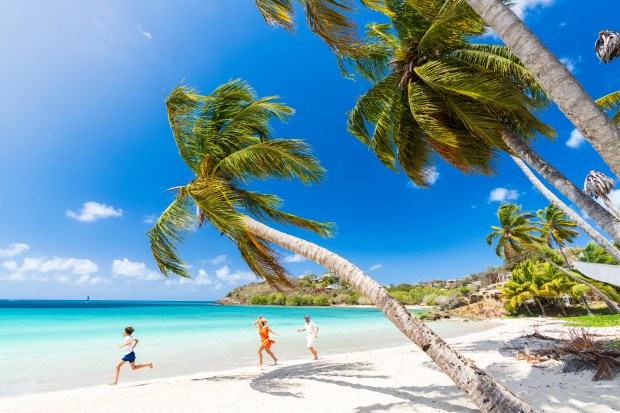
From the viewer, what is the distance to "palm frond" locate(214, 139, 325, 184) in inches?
259

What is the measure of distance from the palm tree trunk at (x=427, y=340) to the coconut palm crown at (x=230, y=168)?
4.27ft

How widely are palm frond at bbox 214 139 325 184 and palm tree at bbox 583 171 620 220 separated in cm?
663

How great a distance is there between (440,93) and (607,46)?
2605 mm

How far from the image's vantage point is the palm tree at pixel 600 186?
7758 mm

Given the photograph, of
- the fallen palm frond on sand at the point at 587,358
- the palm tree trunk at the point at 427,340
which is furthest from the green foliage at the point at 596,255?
the palm tree trunk at the point at 427,340

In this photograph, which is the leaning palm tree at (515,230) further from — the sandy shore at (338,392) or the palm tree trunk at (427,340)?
the palm tree trunk at (427,340)

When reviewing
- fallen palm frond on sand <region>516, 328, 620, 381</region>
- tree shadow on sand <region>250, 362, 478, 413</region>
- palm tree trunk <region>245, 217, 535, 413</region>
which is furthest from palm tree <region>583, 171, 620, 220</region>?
palm tree trunk <region>245, 217, 535, 413</region>

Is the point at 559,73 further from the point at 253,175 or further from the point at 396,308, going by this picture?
the point at 253,175

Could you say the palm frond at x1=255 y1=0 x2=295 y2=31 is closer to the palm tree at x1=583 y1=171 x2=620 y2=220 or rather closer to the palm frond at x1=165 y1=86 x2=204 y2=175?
the palm frond at x1=165 y1=86 x2=204 y2=175

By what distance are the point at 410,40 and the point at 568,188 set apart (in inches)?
173

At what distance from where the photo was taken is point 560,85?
2916 mm

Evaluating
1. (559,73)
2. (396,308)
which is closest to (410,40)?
(559,73)

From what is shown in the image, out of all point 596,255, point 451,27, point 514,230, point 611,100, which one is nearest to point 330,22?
point 451,27

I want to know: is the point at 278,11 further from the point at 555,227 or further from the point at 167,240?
the point at 555,227
